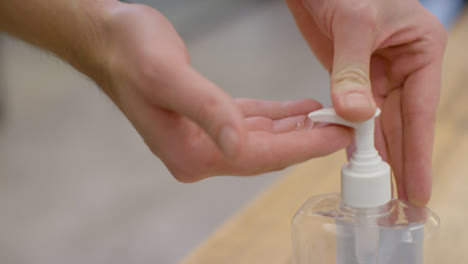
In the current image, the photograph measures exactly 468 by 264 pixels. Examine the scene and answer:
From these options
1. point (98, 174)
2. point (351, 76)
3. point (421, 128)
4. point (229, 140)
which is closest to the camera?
point (229, 140)

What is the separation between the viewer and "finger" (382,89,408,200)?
1.97 ft

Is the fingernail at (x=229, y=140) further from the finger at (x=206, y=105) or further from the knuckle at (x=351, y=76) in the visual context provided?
the knuckle at (x=351, y=76)

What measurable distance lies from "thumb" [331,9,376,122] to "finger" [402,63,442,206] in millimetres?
98

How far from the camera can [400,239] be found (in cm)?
48

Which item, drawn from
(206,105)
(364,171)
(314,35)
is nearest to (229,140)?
(206,105)

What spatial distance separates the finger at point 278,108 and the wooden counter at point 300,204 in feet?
0.50

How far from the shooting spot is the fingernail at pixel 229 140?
1.13 ft

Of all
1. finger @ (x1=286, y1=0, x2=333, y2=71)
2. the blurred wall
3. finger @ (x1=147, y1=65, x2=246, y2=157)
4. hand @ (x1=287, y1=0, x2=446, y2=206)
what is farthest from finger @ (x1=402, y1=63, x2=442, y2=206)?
the blurred wall

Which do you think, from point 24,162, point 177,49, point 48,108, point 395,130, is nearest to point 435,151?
point 395,130

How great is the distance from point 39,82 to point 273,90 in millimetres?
1038

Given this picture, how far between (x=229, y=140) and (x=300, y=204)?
1.06 feet

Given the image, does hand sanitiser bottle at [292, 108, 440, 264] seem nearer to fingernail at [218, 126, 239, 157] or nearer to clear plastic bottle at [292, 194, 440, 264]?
clear plastic bottle at [292, 194, 440, 264]

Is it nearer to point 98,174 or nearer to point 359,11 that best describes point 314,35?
point 359,11

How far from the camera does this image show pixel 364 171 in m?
0.42
